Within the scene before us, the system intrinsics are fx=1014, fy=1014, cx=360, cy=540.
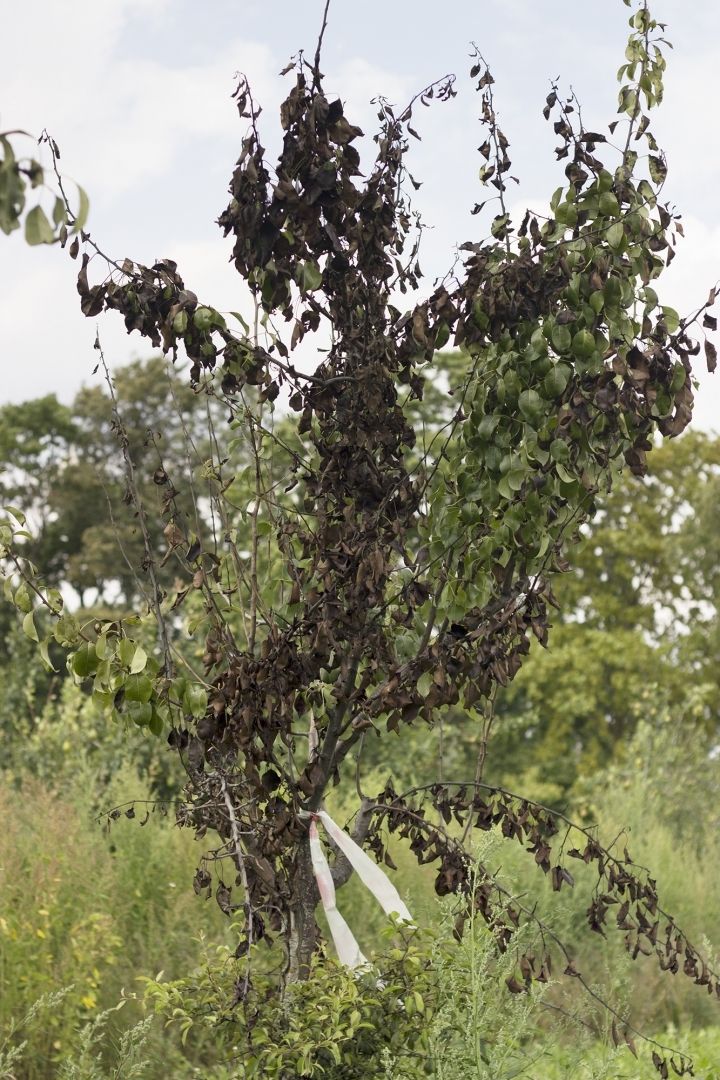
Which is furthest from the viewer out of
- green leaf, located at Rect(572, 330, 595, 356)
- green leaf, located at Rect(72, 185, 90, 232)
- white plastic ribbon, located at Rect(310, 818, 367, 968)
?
white plastic ribbon, located at Rect(310, 818, 367, 968)

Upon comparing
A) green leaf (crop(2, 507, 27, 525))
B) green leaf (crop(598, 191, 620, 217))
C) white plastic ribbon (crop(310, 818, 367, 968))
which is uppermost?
green leaf (crop(598, 191, 620, 217))

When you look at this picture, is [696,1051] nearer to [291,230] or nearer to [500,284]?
[500,284]

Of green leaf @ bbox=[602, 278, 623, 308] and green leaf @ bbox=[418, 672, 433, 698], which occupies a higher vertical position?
green leaf @ bbox=[602, 278, 623, 308]

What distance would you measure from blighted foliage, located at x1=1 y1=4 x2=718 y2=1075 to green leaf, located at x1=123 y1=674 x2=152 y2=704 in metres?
0.04

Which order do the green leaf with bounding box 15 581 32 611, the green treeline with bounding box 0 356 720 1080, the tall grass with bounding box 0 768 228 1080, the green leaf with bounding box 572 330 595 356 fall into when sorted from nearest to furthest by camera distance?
the green leaf with bounding box 15 581 32 611 < the green leaf with bounding box 572 330 595 356 < the green treeline with bounding box 0 356 720 1080 < the tall grass with bounding box 0 768 228 1080

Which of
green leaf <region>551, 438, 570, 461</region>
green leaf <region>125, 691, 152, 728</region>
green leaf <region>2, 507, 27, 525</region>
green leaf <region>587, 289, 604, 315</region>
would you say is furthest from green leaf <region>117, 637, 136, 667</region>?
green leaf <region>587, 289, 604, 315</region>

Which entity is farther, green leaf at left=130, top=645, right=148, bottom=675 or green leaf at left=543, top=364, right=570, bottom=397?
green leaf at left=543, top=364, right=570, bottom=397

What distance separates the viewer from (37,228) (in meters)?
1.40

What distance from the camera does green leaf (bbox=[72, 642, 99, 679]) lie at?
2.27 m

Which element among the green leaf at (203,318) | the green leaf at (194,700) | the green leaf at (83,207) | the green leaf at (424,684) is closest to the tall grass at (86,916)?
the green leaf at (194,700)

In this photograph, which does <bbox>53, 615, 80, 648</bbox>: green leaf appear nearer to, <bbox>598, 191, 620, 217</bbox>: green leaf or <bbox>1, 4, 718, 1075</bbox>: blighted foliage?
<bbox>1, 4, 718, 1075</bbox>: blighted foliage

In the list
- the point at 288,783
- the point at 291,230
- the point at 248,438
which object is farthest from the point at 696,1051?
the point at 291,230

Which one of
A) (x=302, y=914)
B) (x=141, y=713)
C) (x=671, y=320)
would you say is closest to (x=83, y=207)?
(x=141, y=713)

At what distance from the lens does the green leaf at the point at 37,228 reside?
1.39 m
